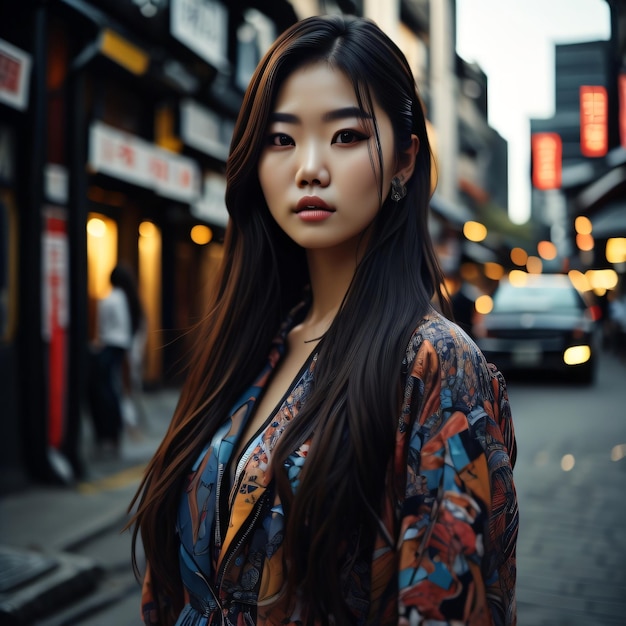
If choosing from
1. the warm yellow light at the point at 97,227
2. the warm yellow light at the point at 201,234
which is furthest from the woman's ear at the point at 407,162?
the warm yellow light at the point at 201,234

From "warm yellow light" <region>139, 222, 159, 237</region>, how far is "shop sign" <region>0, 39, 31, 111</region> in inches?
207

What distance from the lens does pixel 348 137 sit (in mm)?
1311

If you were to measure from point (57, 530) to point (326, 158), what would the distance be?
406 centimetres

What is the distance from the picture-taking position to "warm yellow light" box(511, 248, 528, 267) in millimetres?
54469

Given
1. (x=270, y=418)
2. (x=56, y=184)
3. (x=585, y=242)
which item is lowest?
(x=270, y=418)

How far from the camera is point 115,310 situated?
288 inches

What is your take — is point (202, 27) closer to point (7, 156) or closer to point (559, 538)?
point (7, 156)

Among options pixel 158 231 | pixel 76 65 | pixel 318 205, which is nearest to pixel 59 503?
pixel 76 65

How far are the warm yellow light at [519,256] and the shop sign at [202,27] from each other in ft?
150

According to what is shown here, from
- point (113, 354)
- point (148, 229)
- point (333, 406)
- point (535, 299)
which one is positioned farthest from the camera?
point (535, 299)

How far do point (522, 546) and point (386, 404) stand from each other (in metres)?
3.66

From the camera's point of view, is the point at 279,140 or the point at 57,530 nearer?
the point at 279,140

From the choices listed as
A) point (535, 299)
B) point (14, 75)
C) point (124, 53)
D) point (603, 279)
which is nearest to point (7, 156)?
point (14, 75)

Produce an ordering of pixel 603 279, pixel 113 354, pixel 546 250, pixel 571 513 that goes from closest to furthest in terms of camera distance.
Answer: pixel 571 513 < pixel 113 354 < pixel 603 279 < pixel 546 250
